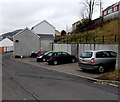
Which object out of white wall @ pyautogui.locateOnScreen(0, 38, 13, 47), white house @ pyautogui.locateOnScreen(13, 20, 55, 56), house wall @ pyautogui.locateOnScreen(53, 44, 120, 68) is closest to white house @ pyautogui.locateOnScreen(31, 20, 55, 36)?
white wall @ pyautogui.locateOnScreen(0, 38, 13, 47)

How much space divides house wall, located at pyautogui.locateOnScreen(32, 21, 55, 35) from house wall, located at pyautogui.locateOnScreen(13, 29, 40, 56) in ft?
81.7

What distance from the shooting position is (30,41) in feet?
108

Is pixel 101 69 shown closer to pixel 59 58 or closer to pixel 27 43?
pixel 59 58

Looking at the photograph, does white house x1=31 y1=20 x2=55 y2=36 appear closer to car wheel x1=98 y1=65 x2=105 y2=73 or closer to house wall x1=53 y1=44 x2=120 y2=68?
house wall x1=53 y1=44 x2=120 y2=68

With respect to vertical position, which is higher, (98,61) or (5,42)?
(5,42)

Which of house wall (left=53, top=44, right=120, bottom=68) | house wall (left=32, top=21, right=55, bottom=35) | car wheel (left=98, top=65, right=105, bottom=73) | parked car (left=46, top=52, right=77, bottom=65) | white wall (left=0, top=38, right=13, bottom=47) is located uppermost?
house wall (left=32, top=21, right=55, bottom=35)

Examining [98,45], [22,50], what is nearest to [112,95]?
[98,45]

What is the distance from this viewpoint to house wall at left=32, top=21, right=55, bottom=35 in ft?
190

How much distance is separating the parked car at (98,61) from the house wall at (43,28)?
48.1 metres

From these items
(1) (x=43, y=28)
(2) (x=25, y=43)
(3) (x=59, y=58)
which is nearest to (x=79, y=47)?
(3) (x=59, y=58)

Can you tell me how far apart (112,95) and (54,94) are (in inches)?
87.5

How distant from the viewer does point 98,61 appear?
426 inches

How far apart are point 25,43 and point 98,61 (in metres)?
24.0

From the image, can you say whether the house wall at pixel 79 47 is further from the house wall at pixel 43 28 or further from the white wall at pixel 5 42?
the white wall at pixel 5 42
